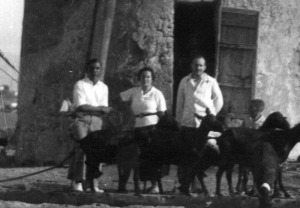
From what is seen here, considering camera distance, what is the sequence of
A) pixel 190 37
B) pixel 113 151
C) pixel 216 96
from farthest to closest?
1. pixel 190 37
2. pixel 216 96
3. pixel 113 151

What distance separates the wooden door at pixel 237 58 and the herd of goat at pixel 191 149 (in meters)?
3.37

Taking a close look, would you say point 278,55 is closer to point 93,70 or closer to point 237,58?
point 237,58

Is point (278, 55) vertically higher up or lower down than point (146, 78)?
higher up

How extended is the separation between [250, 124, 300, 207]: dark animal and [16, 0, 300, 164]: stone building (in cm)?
367

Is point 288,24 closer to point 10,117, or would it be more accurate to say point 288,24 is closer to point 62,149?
point 62,149

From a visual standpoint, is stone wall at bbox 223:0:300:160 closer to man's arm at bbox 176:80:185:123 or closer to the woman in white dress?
man's arm at bbox 176:80:185:123

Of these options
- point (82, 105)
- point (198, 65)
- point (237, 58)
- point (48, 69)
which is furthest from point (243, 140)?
point (48, 69)

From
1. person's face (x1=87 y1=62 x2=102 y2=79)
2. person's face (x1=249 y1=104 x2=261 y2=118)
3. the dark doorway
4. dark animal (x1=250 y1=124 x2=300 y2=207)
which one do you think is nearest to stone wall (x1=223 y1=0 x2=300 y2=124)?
the dark doorway

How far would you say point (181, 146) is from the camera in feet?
30.0

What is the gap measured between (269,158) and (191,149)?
3.18 feet

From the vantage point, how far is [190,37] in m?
14.9

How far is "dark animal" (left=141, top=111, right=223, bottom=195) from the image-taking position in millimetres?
9111

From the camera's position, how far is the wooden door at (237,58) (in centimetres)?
1273

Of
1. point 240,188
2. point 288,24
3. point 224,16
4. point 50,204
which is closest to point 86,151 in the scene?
point 50,204
